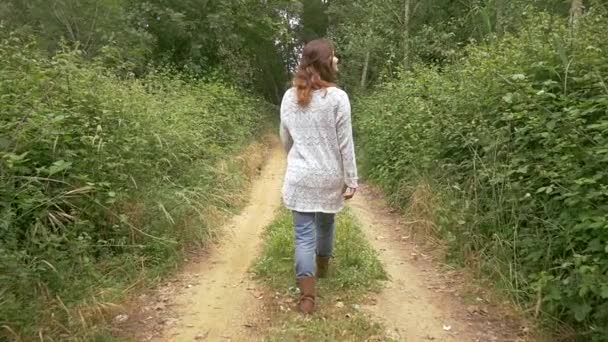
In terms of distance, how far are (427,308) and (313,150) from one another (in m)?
1.64

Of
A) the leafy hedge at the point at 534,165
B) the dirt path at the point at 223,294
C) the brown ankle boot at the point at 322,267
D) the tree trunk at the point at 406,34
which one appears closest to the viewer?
the leafy hedge at the point at 534,165

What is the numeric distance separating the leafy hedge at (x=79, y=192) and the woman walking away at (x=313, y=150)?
1510mm

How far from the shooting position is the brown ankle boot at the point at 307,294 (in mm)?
3666

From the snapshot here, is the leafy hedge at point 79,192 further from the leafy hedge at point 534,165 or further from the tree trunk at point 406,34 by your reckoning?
the tree trunk at point 406,34

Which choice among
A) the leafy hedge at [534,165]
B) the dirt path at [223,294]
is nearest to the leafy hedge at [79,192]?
the dirt path at [223,294]

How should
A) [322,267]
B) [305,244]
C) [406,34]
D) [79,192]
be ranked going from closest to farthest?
[305,244], [79,192], [322,267], [406,34]

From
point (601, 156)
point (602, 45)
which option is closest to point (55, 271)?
point (601, 156)

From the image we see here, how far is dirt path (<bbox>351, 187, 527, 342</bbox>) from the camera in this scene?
3.62 m

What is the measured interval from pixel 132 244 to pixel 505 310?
3.22 metres

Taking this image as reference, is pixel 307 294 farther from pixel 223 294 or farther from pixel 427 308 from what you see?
pixel 427 308

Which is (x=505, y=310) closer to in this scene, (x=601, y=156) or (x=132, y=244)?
(x=601, y=156)

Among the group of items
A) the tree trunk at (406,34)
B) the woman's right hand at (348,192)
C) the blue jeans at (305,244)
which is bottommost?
the blue jeans at (305,244)

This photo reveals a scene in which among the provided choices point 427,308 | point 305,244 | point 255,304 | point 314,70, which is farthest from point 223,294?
point 314,70

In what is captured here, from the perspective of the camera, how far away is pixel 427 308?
4039mm
